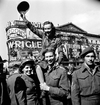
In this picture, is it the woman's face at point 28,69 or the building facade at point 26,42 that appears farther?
the building facade at point 26,42

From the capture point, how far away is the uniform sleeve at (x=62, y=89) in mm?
2706

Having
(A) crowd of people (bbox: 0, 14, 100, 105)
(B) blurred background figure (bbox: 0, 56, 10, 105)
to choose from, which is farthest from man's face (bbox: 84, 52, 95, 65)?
(B) blurred background figure (bbox: 0, 56, 10, 105)

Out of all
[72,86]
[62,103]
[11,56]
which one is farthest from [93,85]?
[11,56]

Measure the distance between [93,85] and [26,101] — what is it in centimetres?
123

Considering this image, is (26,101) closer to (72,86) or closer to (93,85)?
(72,86)

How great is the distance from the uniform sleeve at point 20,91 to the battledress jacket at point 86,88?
87 centimetres

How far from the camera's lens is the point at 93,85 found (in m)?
2.80

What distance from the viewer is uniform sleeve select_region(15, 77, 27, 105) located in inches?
112

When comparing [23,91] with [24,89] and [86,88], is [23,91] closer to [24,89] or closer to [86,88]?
[24,89]

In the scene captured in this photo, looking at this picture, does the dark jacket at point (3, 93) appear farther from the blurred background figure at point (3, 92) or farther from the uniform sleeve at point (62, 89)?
the uniform sleeve at point (62, 89)

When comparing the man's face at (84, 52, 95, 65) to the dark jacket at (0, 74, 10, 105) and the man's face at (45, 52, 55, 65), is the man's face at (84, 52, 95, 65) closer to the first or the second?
the man's face at (45, 52, 55, 65)

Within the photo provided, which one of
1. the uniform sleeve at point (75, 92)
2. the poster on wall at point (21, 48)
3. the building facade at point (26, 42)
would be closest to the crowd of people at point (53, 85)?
the uniform sleeve at point (75, 92)

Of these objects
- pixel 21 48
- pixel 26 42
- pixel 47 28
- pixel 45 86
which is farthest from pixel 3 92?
pixel 26 42

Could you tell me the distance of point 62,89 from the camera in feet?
9.02
